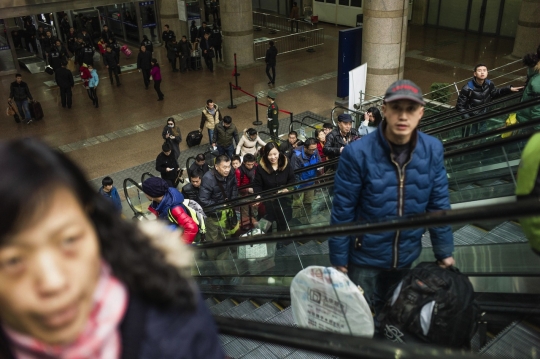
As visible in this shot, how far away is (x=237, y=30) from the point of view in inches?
680

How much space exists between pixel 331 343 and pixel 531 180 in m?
1.45

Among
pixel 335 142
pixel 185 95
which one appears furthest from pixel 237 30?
pixel 335 142

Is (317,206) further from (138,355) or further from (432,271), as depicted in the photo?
(138,355)

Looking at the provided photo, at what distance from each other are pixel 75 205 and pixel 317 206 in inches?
178

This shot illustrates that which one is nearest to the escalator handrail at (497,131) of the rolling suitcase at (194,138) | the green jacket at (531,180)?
the green jacket at (531,180)

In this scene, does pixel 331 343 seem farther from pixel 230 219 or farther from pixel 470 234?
pixel 230 219

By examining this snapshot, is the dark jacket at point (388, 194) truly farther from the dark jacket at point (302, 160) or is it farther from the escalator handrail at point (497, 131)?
the dark jacket at point (302, 160)

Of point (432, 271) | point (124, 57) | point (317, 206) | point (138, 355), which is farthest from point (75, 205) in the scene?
point (124, 57)

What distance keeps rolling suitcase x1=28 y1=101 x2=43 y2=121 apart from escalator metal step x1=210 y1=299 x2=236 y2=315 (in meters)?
10.8

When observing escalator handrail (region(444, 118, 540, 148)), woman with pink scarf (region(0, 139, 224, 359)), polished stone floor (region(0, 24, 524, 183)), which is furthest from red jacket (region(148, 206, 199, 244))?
polished stone floor (region(0, 24, 524, 183))

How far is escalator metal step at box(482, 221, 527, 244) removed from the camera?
3.48 meters

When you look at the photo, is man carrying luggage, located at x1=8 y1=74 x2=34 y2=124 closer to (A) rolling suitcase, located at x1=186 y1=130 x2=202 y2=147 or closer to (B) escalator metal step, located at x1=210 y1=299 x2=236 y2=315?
(A) rolling suitcase, located at x1=186 y1=130 x2=202 y2=147

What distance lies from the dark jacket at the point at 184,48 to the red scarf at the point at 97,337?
17.0 meters

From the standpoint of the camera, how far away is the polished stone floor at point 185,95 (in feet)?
39.8
